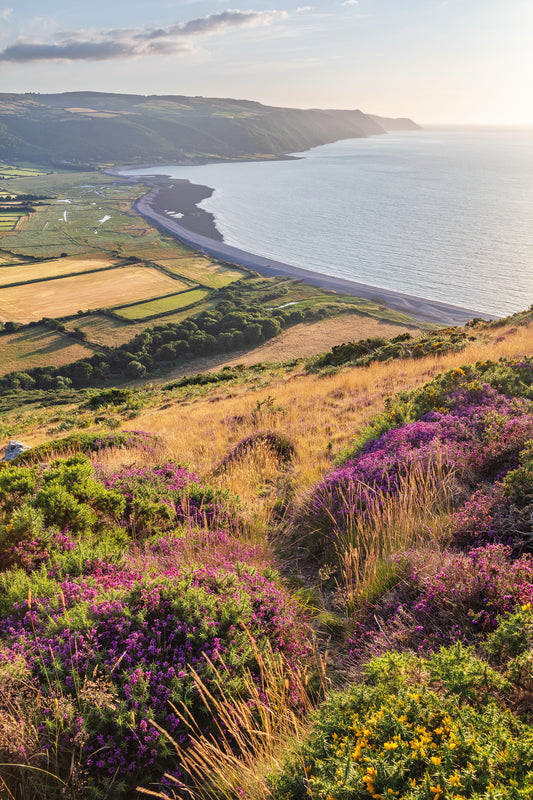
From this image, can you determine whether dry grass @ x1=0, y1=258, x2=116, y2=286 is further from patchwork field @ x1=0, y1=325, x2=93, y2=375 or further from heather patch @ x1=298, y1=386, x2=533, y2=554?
heather patch @ x1=298, y1=386, x2=533, y2=554

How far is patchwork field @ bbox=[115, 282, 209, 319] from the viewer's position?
7512 centimetres

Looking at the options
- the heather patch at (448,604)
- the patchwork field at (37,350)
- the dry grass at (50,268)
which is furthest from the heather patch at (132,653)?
the dry grass at (50,268)

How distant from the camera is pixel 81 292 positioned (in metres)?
83.4

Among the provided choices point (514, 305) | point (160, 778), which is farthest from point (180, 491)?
point (514, 305)

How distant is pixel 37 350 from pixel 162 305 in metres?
23.7

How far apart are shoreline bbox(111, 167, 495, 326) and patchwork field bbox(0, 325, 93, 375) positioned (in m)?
42.9

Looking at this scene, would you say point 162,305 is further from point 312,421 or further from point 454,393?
point 454,393

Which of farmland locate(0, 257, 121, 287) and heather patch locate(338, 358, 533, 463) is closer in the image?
heather patch locate(338, 358, 533, 463)

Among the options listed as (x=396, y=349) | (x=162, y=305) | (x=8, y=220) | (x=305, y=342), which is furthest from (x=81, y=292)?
(x=8, y=220)

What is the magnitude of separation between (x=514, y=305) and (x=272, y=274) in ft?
153

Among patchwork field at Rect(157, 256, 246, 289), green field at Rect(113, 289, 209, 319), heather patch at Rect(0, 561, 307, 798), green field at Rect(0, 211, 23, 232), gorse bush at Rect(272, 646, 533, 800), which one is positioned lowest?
heather patch at Rect(0, 561, 307, 798)

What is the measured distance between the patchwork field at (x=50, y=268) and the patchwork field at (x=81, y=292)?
12.8 ft

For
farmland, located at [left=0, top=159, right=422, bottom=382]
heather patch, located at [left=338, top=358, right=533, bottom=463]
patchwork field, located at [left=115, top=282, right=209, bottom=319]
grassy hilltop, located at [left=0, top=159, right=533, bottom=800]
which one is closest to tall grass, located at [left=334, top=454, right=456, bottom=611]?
grassy hilltop, located at [left=0, top=159, right=533, bottom=800]

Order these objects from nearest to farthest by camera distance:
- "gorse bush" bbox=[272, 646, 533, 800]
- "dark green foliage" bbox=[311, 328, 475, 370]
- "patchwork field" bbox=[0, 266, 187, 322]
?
"gorse bush" bbox=[272, 646, 533, 800] → "dark green foliage" bbox=[311, 328, 475, 370] → "patchwork field" bbox=[0, 266, 187, 322]
